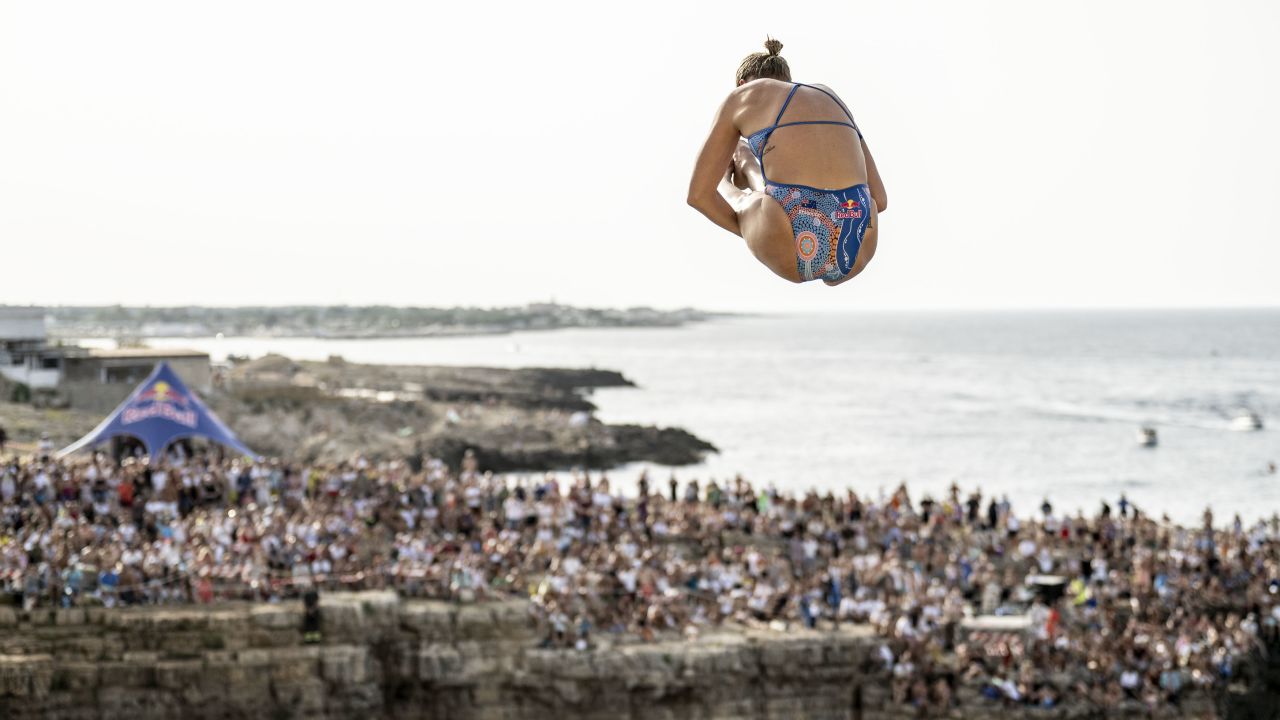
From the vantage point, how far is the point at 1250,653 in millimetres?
16594

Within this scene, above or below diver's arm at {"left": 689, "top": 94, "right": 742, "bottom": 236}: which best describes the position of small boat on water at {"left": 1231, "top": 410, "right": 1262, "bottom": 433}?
below

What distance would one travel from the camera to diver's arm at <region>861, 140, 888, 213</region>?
485cm

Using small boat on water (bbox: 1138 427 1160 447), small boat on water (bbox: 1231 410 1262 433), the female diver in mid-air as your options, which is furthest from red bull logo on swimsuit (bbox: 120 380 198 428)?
small boat on water (bbox: 1231 410 1262 433)

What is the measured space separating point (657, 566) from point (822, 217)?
13.2m

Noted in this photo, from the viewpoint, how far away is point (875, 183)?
4898 millimetres

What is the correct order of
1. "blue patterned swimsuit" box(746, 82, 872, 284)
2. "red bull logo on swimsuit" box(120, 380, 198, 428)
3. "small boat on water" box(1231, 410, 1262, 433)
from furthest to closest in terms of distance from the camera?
"small boat on water" box(1231, 410, 1262, 433), "red bull logo on swimsuit" box(120, 380, 198, 428), "blue patterned swimsuit" box(746, 82, 872, 284)

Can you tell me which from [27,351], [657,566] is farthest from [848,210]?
[27,351]

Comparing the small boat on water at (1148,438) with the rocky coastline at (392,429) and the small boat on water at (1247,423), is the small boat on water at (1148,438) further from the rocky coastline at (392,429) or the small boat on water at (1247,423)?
the rocky coastline at (392,429)

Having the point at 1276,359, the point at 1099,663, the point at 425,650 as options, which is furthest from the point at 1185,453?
the point at 1276,359

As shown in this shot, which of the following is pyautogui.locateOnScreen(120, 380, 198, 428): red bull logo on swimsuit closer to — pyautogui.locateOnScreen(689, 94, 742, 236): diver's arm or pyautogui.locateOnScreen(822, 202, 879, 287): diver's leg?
pyautogui.locateOnScreen(689, 94, 742, 236): diver's arm

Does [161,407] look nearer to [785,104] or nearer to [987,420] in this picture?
[785,104]

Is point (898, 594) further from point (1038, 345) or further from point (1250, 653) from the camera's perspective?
point (1038, 345)

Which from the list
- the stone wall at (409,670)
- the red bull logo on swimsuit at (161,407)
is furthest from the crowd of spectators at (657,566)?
the red bull logo on swimsuit at (161,407)

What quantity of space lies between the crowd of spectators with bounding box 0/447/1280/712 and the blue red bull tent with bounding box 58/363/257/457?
1.47m
